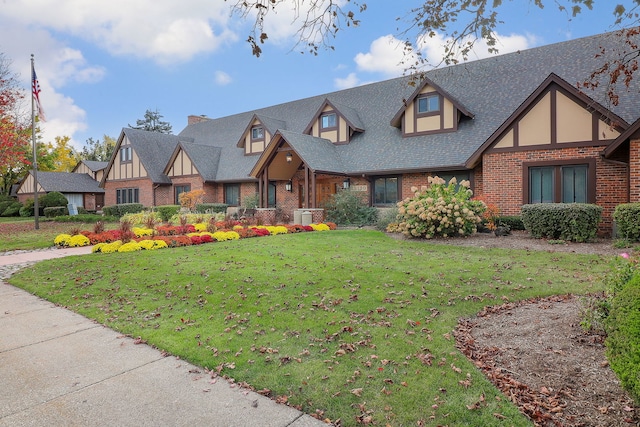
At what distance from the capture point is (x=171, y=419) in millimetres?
3004

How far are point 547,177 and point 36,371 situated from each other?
48.6ft

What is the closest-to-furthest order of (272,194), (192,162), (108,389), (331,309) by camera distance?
1. (108,389)
2. (331,309)
3. (272,194)
4. (192,162)

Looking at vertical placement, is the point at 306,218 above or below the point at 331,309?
above

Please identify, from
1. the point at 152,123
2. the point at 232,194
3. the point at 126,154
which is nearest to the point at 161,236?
the point at 232,194

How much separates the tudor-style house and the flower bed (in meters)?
4.14

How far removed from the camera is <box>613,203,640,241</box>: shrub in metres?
9.64

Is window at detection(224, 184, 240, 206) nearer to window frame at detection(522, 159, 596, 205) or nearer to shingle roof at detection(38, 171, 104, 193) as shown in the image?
window frame at detection(522, 159, 596, 205)

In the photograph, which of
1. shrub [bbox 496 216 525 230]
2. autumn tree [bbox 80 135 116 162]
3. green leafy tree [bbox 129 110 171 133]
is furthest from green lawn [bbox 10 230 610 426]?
autumn tree [bbox 80 135 116 162]

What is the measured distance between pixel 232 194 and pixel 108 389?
2272cm

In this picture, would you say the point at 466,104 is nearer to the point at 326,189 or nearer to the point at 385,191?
the point at 385,191

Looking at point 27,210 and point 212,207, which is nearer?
point 212,207

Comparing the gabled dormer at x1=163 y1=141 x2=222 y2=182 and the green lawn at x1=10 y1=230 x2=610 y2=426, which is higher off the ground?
the gabled dormer at x1=163 y1=141 x2=222 y2=182

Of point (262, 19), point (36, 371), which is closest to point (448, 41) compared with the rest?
point (262, 19)

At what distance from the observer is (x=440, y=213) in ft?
40.0
